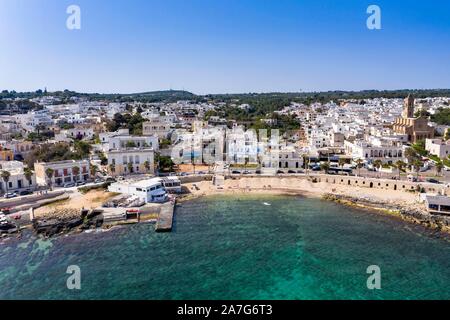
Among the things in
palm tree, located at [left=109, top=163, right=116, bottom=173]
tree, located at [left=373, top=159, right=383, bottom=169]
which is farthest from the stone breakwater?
palm tree, located at [left=109, top=163, right=116, bottom=173]

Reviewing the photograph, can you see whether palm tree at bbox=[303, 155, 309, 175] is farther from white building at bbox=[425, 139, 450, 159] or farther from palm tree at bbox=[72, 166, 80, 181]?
palm tree at bbox=[72, 166, 80, 181]

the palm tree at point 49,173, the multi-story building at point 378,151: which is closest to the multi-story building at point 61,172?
the palm tree at point 49,173

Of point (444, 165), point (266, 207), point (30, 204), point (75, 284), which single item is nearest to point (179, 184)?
point (266, 207)

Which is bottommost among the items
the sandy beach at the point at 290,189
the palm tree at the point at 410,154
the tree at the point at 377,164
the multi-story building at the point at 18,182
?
the sandy beach at the point at 290,189

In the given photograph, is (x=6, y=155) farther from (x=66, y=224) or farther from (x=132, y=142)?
(x=66, y=224)

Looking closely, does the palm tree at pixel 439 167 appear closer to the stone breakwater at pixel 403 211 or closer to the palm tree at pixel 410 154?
the palm tree at pixel 410 154
